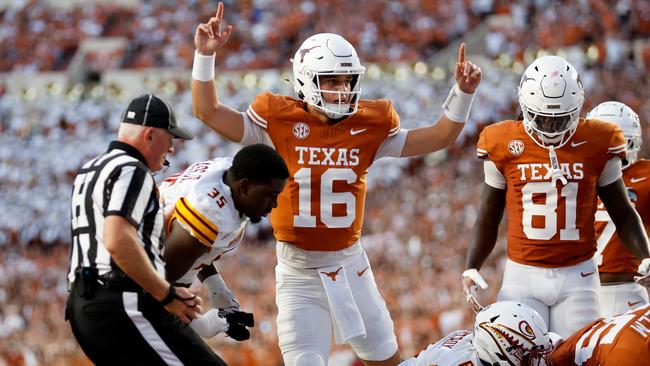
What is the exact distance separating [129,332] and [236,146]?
14169 mm

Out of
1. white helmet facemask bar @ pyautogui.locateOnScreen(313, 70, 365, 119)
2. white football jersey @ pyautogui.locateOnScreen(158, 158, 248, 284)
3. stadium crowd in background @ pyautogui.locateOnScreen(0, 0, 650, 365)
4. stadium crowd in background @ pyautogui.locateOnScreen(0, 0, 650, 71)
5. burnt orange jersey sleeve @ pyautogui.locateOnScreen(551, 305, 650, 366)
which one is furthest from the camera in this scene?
stadium crowd in background @ pyautogui.locateOnScreen(0, 0, 650, 71)

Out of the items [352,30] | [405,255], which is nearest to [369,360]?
[405,255]

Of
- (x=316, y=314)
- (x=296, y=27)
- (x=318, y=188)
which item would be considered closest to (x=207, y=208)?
(x=318, y=188)

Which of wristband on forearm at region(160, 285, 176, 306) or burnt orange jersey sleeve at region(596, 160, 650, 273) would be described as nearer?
wristband on forearm at region(160, 285, 176, 306)

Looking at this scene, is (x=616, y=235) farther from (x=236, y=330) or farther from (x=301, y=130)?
(x=236, y=330)

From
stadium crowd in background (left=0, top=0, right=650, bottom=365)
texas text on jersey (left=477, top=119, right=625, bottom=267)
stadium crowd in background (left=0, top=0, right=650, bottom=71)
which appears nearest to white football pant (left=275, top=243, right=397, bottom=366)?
texas text on jersey (left=477, top=119, right=625, bottom=267)

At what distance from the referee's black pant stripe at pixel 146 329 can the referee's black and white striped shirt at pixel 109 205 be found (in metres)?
0.15

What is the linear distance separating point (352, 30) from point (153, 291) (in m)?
18.3

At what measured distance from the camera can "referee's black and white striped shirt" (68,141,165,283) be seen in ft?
14.5

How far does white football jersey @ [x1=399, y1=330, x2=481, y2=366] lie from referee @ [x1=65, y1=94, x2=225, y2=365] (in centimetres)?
89

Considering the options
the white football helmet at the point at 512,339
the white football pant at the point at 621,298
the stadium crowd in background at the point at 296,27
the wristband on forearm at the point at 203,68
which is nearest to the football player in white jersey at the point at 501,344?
the white football helmet at the point at 512,339

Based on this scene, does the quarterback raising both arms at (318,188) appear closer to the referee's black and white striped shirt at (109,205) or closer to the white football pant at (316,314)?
the white football pant at (316,314)

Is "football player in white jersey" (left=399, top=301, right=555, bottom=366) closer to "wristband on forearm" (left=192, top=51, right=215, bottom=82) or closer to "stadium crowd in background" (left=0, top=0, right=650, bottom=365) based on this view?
"wristband on forearm" (left=192, top=51, right=215, bottom=82)

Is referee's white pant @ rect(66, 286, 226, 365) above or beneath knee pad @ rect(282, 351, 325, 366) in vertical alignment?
above
